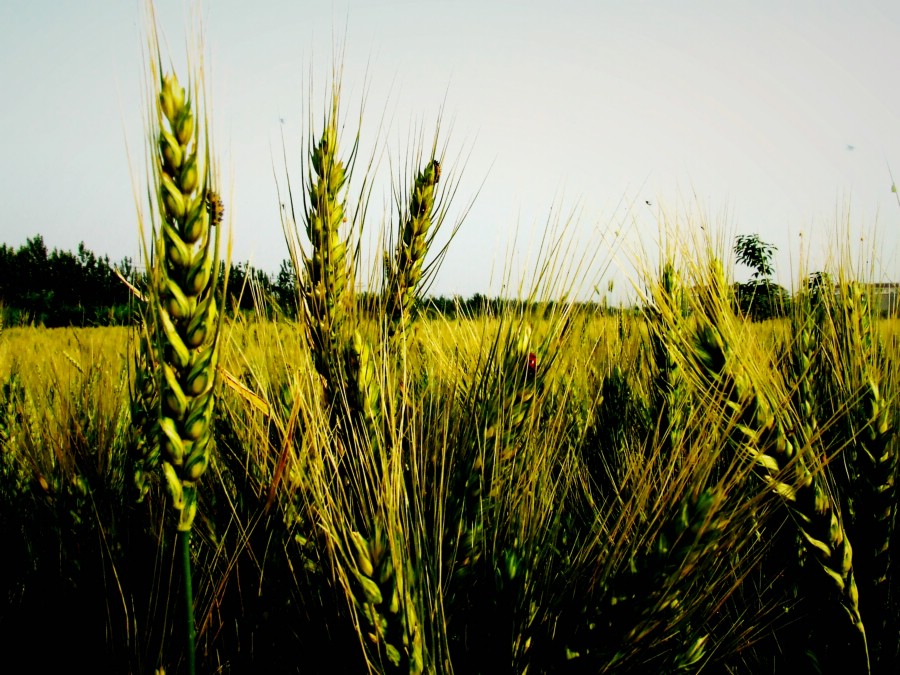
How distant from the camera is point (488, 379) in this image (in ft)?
3.30

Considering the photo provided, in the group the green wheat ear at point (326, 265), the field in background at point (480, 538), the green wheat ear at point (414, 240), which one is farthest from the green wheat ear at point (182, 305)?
the green wheat ear at point (414, 240)

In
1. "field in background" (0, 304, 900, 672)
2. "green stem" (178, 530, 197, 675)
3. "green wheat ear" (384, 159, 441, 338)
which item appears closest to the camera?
"green stem" (178, 530, 197, 675)

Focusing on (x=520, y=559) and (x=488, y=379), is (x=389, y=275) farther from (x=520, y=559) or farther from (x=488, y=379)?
(x=520, y=559)

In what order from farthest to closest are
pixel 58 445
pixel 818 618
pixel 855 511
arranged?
pixel 58 445
pixel 855 511
pixel 818 618

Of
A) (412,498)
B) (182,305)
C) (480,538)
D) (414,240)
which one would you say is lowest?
(480,538)

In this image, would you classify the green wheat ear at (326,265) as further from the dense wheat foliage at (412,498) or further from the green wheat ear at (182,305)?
the green wheat ear at (182,305)

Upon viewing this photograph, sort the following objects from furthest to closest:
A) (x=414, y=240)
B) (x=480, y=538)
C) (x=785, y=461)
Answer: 1. (x=414, y=240)
2. (x=480, y=538)
3. (x=785, y=461)

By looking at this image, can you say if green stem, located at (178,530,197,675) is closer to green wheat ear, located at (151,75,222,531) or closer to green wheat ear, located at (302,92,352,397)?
green wheat ear, located at (151,75,222,531)

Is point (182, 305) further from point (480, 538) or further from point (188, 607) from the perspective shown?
point (480, 538)

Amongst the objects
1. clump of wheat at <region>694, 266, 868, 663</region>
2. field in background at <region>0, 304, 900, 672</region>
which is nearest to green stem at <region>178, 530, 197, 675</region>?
field in background at <region>0, 304, 900, 672</region>

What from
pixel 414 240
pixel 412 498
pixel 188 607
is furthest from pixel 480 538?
pixel 414 240

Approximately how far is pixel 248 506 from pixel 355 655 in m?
0.48

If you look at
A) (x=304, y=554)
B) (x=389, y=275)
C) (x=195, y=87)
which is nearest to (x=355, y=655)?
(x=304, y=554)

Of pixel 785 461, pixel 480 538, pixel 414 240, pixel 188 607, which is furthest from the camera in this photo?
pixel 414 240
